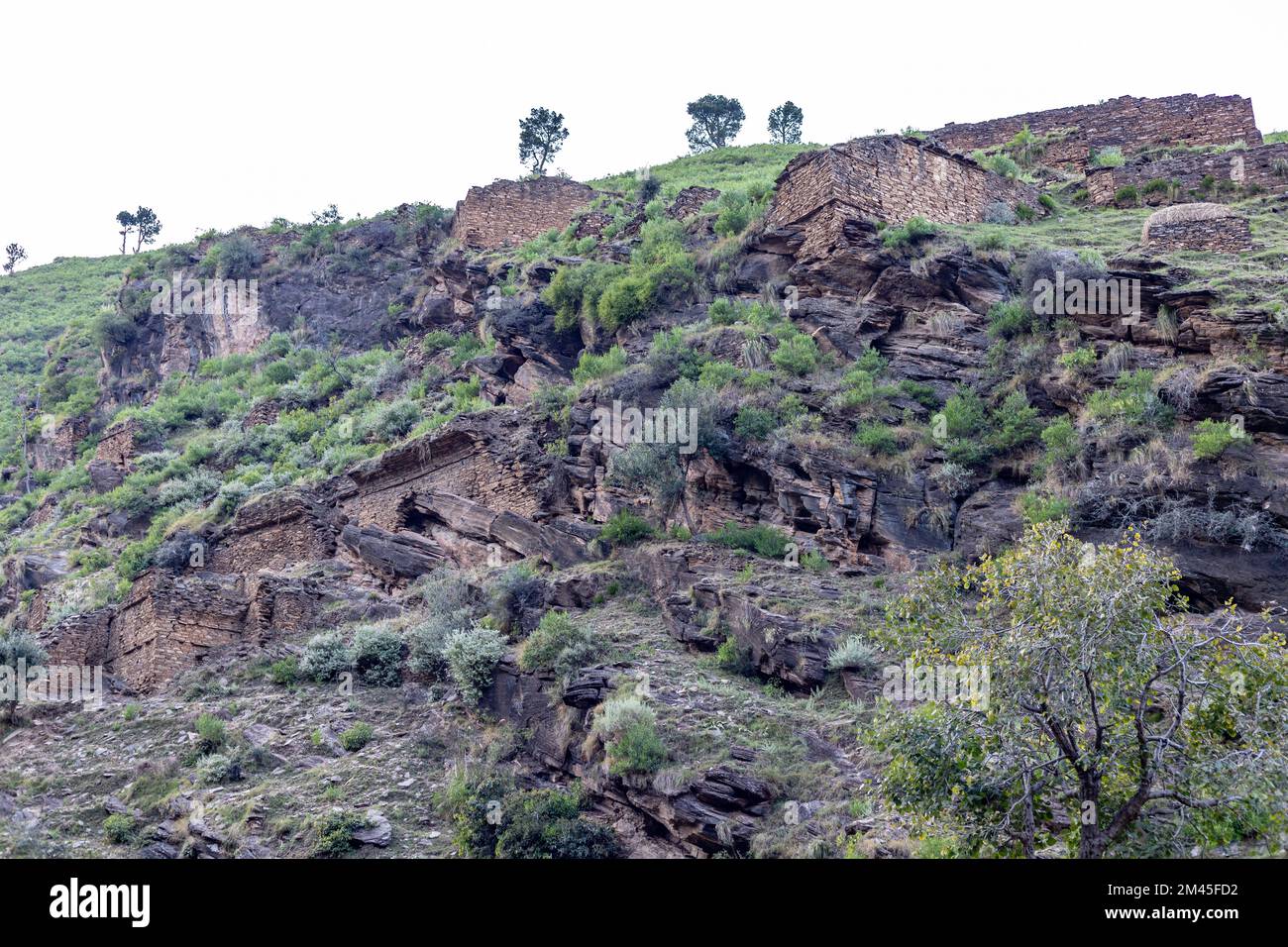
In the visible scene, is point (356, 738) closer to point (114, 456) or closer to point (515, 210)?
point (114, 456)

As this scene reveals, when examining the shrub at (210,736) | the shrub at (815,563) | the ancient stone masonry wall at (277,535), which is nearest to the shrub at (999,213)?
the shrub at (815,563)

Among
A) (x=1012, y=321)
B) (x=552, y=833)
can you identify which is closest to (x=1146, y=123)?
(x=1012, y=321)

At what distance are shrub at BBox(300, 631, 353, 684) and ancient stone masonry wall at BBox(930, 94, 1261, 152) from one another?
23.3m

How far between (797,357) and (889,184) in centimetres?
683

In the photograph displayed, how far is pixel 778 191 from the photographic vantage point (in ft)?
104

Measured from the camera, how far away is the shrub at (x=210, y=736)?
2153 centimetres

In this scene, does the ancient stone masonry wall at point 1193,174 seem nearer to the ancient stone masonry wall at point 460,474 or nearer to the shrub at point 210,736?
the ancient stone masonry wall at point 460,474

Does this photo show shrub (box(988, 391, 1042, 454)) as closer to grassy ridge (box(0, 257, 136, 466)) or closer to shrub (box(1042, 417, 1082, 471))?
shrub (box(1042, 417, 1082, 471))

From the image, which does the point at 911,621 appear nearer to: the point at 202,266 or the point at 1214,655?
the point at 1214,655

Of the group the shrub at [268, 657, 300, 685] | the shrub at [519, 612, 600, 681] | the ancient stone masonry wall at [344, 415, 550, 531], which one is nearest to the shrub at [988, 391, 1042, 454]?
the shrub at [519, 612, 600, 681]

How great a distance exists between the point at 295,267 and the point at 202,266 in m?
3.98

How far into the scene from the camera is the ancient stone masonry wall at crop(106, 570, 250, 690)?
25469 millimetres

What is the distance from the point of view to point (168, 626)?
25656 mm

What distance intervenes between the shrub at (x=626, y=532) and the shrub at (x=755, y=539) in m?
1.30
